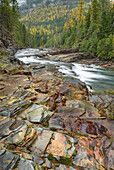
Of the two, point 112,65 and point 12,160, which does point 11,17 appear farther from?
point 12,160

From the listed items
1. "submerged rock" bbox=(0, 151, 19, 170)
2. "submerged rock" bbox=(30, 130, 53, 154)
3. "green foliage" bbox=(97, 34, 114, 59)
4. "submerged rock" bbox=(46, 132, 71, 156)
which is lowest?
"submerged rock" bbox=(46, 132, 71, 156)

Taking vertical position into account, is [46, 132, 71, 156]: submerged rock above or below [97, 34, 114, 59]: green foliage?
below

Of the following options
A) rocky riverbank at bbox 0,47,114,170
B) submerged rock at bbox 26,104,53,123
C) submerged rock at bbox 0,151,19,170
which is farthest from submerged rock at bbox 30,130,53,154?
submerged rock at bbox 26,104,53,123

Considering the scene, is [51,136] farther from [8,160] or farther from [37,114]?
[8,160]

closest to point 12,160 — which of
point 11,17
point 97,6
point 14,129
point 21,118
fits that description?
point 14,129

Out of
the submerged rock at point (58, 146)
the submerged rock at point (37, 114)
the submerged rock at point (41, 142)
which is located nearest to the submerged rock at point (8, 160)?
the submerged rock at point (41, 142)

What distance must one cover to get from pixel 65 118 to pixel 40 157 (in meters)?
2.30

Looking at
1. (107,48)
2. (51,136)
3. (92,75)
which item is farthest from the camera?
(107,48)

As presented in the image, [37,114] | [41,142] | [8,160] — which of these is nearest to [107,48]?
[37,114]

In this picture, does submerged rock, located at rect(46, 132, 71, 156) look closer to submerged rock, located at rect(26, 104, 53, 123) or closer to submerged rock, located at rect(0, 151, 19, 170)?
submerged rock, located at rect(0, 151, 19, 170)

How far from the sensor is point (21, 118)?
4434 millimetres

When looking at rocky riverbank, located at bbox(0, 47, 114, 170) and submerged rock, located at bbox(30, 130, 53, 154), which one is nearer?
rocky riverbank, located at bbox(0, 47, 114, 170)

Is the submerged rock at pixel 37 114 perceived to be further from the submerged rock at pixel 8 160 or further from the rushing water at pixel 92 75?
the rushing water at pixel 92 75

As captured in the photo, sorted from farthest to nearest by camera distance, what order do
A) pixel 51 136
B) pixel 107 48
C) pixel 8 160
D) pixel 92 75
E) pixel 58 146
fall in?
1. pixel 107 48
2. pixel 92 75
3. pixel 51 136
4. pixel 58 146
5. pixel 8 160
